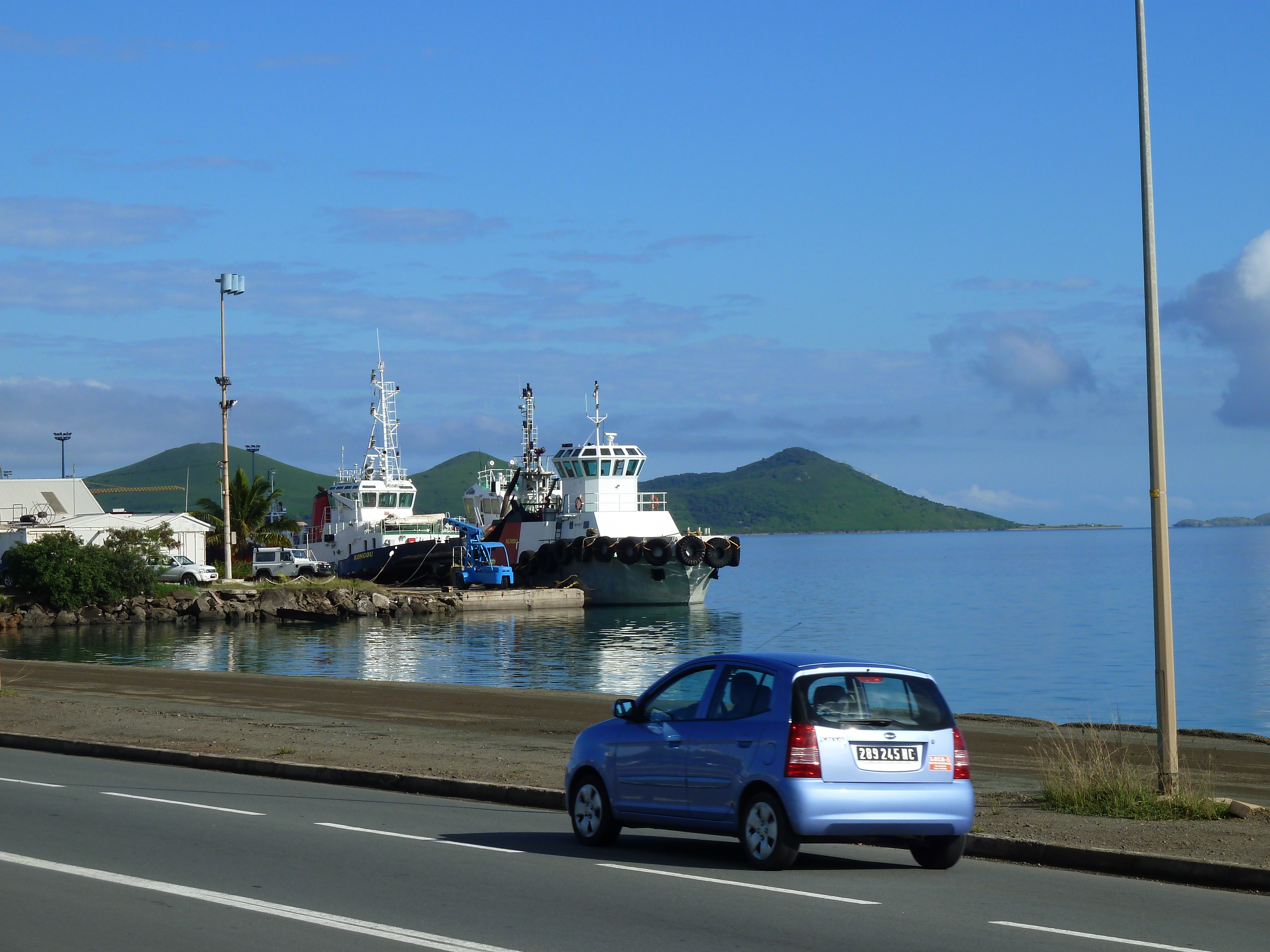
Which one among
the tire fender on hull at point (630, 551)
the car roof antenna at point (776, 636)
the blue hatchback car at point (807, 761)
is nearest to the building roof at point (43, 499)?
the tire fender on hull at point (630, 551)

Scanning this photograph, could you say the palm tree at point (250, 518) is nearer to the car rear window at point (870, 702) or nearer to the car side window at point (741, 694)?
the car side window at point (741, 694)

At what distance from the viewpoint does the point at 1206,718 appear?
97.7 ft

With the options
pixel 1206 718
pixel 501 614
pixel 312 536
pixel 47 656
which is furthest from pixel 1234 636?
pixel 312 536

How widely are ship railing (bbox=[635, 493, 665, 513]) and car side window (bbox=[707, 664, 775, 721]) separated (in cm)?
5912

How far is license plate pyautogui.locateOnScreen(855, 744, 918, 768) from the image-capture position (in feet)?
29.1

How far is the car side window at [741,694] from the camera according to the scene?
920 centimetres

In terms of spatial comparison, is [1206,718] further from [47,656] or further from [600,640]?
[47,656]

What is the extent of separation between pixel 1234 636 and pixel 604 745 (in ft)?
148

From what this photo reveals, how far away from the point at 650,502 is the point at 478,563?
10.1 meters

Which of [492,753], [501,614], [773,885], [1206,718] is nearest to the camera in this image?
[773,885]

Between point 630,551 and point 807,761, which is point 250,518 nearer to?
point 630,551

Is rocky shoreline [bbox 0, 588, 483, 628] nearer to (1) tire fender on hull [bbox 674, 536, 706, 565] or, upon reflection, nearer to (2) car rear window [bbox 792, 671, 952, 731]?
(1) tire fender on hull [bbox 674, 536, 706, 565]

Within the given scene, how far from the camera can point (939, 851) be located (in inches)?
371

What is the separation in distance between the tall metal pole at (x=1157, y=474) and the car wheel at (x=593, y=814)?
176 inches
